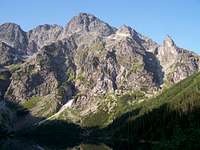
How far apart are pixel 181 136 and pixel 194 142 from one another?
17.0ft

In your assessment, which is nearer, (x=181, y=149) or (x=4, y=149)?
(x=181, y=149)

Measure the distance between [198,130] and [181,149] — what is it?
4.73 meters

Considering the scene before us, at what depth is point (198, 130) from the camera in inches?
2766

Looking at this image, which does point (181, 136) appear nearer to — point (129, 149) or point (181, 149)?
point (181, 149)

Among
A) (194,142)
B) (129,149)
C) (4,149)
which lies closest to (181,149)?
(194,142)

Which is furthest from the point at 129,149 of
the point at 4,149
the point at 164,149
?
the point at 164,149

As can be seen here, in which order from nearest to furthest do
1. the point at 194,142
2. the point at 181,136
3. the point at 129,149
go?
the point at 194,142 < the point at 181,136 < the point at 129,149

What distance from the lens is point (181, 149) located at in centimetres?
6862

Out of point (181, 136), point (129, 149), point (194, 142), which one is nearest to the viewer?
point (194, 142)

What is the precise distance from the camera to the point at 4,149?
190 meters

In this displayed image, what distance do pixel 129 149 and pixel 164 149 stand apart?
113 m

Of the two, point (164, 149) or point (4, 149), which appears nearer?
point (164, 149)

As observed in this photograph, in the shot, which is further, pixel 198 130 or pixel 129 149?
pixel 129 149

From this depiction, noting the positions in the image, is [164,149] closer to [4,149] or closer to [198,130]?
[198,130]
